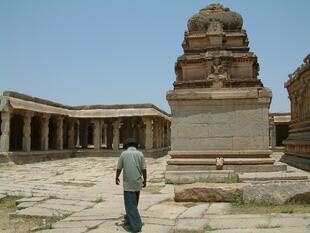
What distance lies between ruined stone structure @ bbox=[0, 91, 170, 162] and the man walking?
15068 mm

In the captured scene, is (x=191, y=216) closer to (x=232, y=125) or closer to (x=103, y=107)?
(x=232, y=125)

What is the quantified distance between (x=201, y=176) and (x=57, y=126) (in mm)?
19050

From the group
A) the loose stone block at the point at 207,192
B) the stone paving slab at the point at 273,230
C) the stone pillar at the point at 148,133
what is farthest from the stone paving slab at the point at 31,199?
the stone pillar at the point at 148,133

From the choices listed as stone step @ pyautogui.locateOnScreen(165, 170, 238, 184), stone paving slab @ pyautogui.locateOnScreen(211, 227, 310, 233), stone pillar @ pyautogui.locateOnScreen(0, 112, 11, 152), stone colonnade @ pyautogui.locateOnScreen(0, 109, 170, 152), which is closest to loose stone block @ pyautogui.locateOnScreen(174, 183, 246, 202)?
stone step @ pyautogui.locateOnScreen(165, 170, 238, 184)

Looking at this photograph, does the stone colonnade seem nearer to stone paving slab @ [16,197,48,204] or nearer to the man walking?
stone paving slab @ [16,197,48,204]

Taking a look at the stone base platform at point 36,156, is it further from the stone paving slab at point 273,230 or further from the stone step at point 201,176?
the stone paving slab at point 273,230

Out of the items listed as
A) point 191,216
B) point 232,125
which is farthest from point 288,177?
point 191,216

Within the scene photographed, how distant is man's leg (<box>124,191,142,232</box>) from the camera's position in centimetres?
595

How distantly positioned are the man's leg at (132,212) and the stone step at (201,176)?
411 cm

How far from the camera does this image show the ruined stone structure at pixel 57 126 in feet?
68.6

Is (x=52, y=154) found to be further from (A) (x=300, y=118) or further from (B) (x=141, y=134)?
(A) (x=300, y=118)

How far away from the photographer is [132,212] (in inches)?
239

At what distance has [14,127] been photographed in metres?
27.2

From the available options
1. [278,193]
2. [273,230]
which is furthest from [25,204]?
[273,230]
